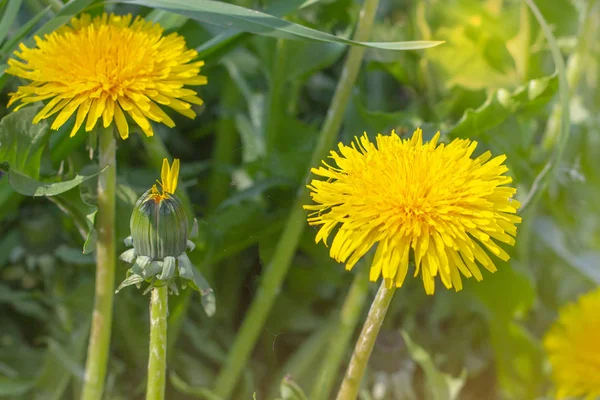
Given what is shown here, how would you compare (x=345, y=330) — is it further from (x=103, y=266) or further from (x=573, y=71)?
(x=573, y=71)

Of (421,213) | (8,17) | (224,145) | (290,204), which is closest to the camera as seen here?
(421,213)

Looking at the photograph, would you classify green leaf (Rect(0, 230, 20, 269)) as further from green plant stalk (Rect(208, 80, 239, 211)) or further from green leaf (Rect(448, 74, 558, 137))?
green leaf (Rect(448, 74, 558, 137))

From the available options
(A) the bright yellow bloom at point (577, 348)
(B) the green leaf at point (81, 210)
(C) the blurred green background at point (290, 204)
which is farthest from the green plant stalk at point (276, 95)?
(A) the bright yellow bloom at point (577, 348)

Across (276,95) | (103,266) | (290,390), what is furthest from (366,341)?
(276,95)

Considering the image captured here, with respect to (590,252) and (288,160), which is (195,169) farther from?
(590,252)

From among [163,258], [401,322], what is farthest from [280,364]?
[163,258]

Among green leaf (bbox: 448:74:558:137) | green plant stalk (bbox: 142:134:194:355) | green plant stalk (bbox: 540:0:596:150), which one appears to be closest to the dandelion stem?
green plant stalk (bbox: 540:0:596:150)
